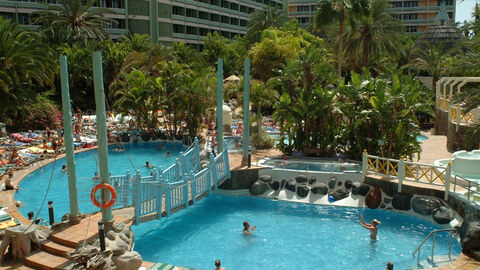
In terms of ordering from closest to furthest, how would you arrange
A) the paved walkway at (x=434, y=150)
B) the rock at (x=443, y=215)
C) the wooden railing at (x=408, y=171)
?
the rock at (x=443, y=215), the wooden railing at (x=408, y=171), the paved walkway at (x=434, y=150)

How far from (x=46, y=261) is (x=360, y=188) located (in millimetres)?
11932

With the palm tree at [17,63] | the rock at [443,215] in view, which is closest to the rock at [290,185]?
the rock at [443,215]

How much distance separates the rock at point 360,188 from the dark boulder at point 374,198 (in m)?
0.31

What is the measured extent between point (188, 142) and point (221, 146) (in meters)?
9.68

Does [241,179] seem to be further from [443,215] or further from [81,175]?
[81,175]

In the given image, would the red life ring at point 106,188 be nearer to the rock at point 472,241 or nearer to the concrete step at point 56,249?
the concrete step at point 56,249

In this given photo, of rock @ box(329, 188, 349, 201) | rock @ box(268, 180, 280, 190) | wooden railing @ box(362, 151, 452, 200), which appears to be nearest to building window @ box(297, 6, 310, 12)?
wooden railing @ box(362, 151, 452, 200)

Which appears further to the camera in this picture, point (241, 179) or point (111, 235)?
point (241, 179)

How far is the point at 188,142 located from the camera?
93.0 ft

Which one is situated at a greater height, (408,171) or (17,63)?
(17,63)

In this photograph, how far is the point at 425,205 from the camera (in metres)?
15.7

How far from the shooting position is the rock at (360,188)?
17.4 m

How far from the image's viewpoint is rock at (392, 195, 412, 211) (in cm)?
1628


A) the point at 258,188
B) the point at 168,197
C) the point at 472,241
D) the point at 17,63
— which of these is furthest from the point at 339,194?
the point at 17,63
